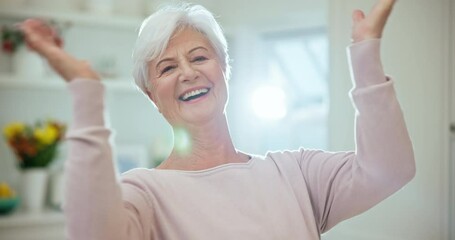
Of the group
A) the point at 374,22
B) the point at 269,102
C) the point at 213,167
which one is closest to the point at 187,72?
the point at 213,167

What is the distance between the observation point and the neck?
765 millimetres

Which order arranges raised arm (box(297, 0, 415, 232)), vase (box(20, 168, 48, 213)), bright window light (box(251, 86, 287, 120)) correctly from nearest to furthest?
raised arm (box(297, 0, 415, 232)) < vase (box(20, 168, 48, 213)) < bright window light (box(251, 86, 287, 120))

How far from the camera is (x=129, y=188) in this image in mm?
682

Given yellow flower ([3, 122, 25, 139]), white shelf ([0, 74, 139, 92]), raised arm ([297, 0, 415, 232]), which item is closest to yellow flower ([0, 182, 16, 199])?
yellow flower ([3, 122, 25, 139])

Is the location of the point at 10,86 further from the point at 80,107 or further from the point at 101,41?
the point at 80,107

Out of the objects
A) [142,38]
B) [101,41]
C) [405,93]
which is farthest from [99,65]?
[142,38]

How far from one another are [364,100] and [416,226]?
53 centimetres

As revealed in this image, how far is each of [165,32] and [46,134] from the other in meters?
1.46

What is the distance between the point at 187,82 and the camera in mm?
741

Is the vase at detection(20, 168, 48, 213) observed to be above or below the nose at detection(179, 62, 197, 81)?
below

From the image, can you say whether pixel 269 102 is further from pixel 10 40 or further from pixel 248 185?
pixel 248 185

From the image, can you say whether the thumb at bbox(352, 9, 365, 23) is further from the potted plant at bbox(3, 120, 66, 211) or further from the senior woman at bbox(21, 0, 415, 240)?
the potted plant at bbox(3, 120, 66, 211)

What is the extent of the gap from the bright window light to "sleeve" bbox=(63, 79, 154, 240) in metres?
1.79

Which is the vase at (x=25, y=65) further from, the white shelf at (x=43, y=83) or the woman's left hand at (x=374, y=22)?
the woman's left hand at (x=374, y=22)
